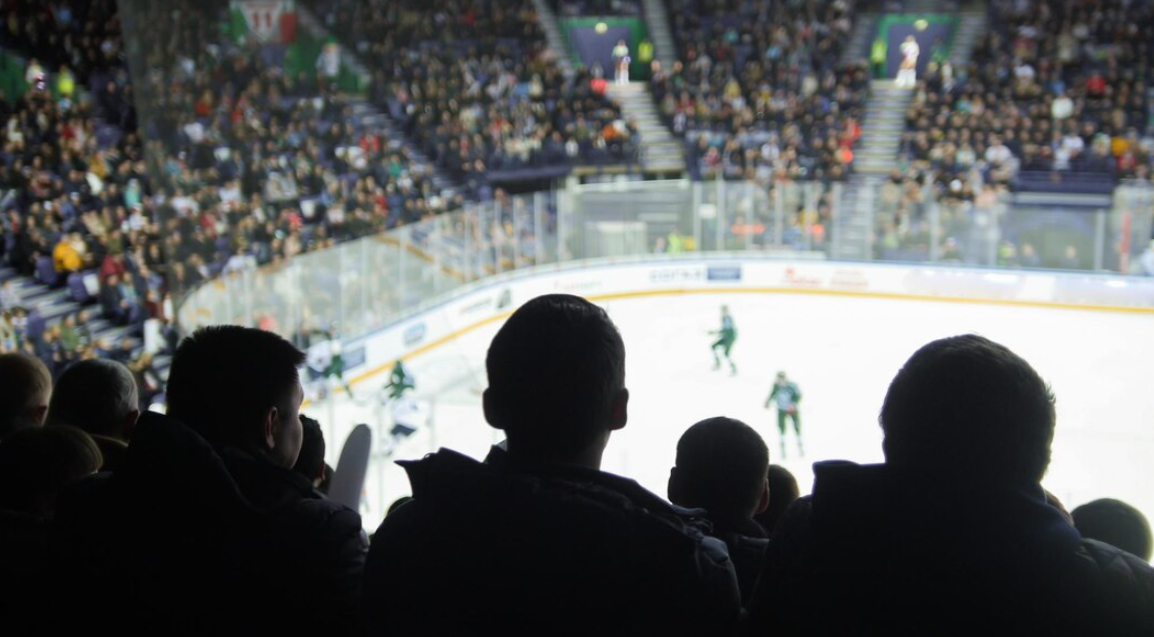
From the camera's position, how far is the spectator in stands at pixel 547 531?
1.46 m

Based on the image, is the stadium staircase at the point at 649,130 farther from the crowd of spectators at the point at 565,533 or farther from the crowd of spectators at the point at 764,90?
the crowd of spectators at the point at 565,533

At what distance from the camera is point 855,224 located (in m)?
16.9

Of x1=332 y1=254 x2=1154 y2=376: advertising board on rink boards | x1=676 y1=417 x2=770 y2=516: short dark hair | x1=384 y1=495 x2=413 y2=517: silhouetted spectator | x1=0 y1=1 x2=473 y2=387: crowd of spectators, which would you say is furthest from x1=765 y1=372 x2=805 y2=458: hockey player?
x1=676 y1=417 x2=770 y2=516: short dark hair

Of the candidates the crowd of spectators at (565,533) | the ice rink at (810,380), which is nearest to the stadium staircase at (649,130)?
the ice rink at (810,380)

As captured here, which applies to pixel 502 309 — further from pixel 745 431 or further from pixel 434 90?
pixel 745 431

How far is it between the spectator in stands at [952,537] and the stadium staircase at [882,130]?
19.9 m

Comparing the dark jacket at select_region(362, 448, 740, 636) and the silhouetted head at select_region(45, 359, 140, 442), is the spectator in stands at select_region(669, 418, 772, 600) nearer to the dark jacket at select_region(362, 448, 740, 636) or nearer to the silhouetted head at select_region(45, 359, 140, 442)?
the dark jacket at select_region(362, 448, 740, 636)

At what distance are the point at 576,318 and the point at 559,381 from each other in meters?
0.10

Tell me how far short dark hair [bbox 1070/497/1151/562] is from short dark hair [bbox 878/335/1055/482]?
1.25m

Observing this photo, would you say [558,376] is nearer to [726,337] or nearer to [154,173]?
[154,173]

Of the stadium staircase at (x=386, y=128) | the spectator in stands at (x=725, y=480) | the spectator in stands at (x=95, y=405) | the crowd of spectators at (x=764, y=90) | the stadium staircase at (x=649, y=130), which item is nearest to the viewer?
the spectator in stands at (x=725, y=480)

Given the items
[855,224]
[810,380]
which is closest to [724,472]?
[810,380]

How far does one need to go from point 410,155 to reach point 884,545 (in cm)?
1798

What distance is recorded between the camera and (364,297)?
1230cm
